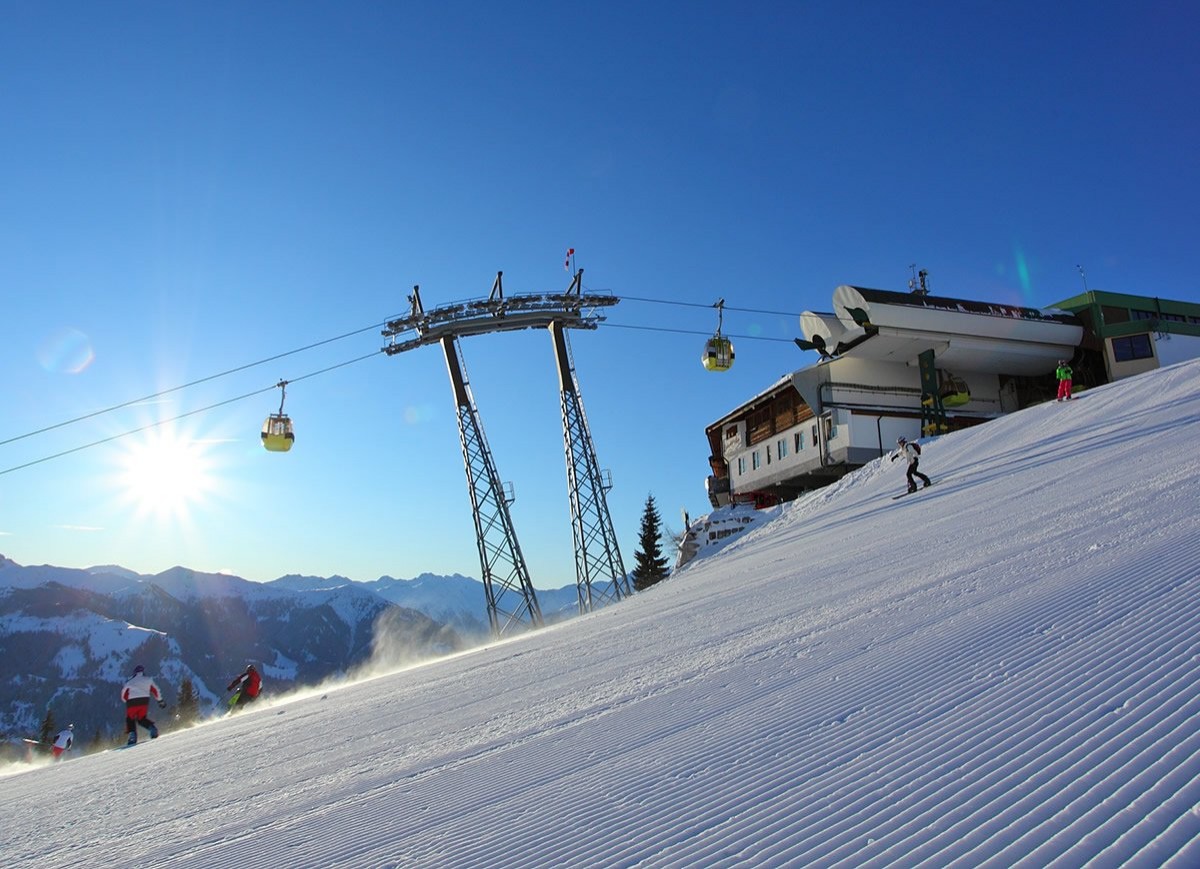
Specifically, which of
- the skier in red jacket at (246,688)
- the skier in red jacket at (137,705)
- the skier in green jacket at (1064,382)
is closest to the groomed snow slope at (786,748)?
the skier in red jacket at (137,705)

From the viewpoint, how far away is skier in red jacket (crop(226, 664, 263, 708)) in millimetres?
17984

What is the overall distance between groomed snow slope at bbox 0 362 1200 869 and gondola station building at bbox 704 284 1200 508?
2808 centimetres

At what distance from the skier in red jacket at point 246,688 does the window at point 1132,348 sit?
40.4 metres

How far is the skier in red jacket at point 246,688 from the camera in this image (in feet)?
59.0

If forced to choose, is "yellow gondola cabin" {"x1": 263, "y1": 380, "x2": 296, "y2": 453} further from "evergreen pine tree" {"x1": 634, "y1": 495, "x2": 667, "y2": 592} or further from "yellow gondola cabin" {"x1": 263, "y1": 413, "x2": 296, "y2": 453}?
"evergreen pine tree" {"x1": 634, "y1": 495, "x2": 667, "y2": 592}

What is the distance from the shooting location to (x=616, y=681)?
6844 millimetres

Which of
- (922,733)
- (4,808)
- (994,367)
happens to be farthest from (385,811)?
(994,367)

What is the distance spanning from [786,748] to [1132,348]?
4258 centimetres

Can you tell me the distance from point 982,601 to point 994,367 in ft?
128

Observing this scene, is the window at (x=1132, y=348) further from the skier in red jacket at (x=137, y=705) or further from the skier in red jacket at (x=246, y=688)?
the skier in red jacket at (x=137, y=705)

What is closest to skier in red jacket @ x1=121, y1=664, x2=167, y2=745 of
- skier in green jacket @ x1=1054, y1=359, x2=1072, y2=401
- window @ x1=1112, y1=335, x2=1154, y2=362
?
skier in green jacket @ x1=1054, y1=359, x2=1072, y2=401

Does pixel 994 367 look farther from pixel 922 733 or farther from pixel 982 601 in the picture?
pixel 922 733

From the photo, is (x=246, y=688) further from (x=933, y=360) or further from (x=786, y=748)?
(x=933, y=360)

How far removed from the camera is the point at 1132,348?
37.7 metres
